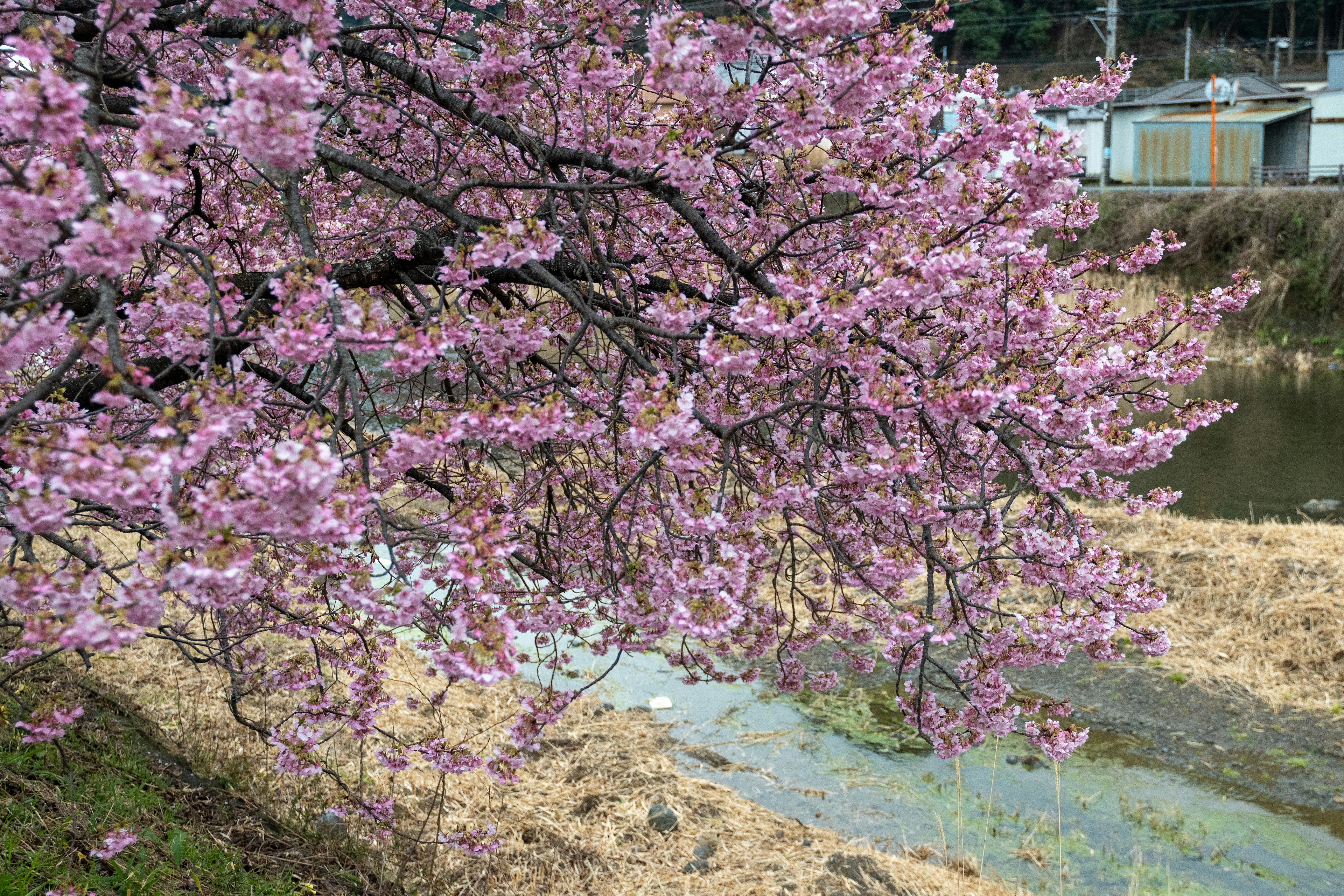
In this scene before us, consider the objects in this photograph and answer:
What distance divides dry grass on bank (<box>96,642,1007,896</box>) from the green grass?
635 mm

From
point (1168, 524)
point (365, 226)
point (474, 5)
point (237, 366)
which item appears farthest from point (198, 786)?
point (1168, 524)

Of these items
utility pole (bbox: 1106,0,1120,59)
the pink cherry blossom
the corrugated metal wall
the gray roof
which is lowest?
the pink cherry blossom

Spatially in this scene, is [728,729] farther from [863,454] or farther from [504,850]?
[863,454]

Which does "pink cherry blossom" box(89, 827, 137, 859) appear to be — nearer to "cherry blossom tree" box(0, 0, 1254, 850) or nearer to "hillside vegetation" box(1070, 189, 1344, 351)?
"cherry blossom tree" box(0, 0, 1254, 850)

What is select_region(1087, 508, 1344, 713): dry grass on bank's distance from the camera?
7828 millimetres

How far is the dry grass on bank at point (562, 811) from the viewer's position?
5207 millimetres

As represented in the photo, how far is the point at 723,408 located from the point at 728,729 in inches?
201

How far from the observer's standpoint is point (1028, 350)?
3605 millimetres

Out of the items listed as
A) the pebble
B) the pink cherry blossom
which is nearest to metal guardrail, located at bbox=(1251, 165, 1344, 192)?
the pebble

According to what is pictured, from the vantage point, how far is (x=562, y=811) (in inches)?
238

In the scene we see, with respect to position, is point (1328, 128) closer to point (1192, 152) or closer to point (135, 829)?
point (1192, 152)

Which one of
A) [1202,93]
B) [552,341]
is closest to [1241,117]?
[1202,93]

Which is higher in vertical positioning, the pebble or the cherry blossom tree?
the cherry blossom tree

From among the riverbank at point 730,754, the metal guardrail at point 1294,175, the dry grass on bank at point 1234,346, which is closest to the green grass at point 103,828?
the riverbank at point 730,754
